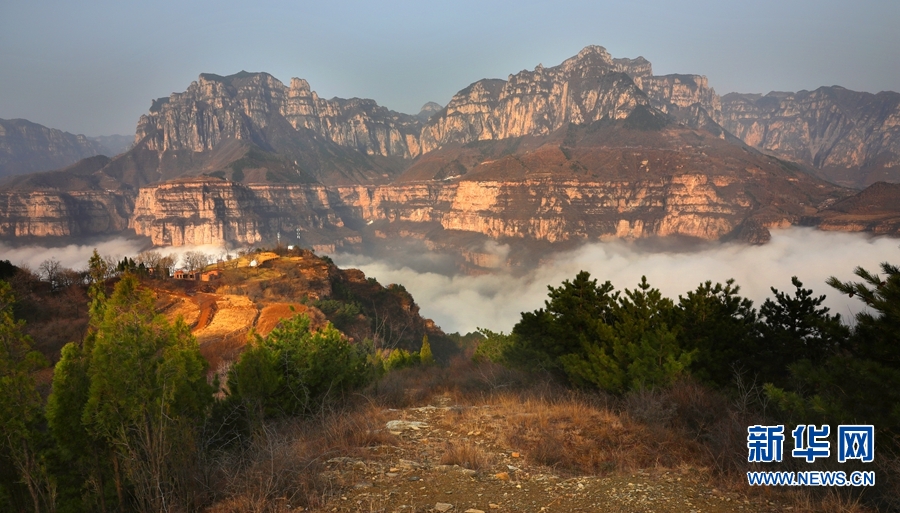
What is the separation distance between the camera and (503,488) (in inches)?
297

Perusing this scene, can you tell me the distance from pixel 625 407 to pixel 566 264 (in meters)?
165

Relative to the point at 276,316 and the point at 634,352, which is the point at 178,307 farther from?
the point at 634,352

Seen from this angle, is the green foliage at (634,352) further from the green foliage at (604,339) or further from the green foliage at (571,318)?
the green foliage at (571,318)

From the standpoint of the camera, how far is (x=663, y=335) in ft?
47.4

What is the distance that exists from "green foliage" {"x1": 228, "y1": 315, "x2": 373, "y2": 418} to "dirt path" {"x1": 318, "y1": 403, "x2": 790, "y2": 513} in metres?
5.33

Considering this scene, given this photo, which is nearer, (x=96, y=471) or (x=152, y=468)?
(x=152, y=468)

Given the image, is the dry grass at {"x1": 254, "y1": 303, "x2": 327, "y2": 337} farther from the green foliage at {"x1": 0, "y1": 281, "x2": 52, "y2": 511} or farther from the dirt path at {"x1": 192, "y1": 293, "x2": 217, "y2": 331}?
the green foliage at {"x1": 0, "y1": 281, "x2": 52, "y2": 511}

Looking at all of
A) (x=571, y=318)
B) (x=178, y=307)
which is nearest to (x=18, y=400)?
(x=571, y=318)

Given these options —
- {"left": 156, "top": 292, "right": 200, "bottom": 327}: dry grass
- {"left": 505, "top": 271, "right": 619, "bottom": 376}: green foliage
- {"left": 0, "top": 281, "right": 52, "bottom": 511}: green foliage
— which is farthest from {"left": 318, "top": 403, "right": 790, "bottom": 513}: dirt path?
{"left": 156, "top": 292, "right": 200, "bottom": 327}: dry grass

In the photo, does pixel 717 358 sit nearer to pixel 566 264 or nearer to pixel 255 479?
pixel 255 479

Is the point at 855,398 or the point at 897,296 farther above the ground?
the point at 897,296

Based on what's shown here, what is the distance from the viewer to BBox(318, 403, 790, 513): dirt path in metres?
6.82

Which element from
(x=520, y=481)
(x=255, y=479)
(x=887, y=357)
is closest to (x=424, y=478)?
(x=520, y=481)

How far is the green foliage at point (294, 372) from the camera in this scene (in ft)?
45.8
